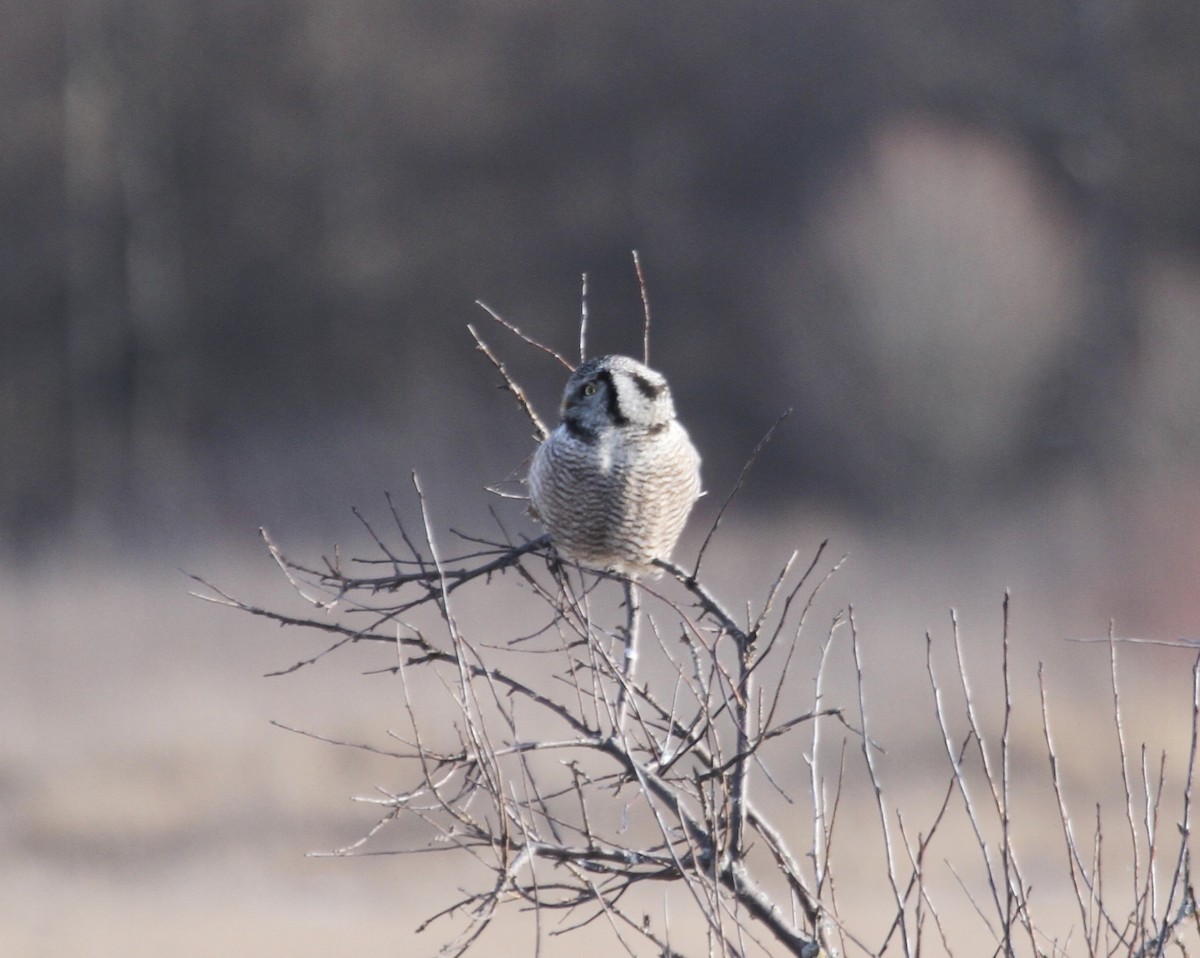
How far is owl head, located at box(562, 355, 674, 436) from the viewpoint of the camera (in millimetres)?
4820

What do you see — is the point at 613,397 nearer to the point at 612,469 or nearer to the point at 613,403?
the point at 613,403

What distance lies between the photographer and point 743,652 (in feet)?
11.9

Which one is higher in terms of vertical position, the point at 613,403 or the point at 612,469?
the point at 613,403

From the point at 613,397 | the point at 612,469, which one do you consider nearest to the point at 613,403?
the point at 613,397

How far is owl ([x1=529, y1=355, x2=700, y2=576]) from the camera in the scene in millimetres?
4836

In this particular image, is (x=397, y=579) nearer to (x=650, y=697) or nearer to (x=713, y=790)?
(x=650, y=697)

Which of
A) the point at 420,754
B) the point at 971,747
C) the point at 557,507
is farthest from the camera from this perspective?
the point at 971,747

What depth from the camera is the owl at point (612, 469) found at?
4.84m

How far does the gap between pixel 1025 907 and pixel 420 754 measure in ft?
4.55

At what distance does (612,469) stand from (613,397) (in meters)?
0.26

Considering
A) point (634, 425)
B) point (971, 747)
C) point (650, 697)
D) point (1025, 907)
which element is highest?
point (971, 747)

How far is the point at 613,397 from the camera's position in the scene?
15.9ft

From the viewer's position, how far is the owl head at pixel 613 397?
15.8 feet

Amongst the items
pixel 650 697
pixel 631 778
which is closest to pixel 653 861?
pixel 631 778
